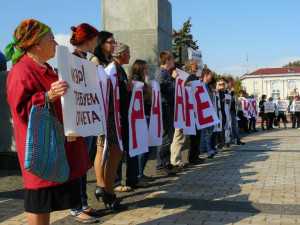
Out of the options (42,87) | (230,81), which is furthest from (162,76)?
(230,81)

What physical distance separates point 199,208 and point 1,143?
4737 millimetres

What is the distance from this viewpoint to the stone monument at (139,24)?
11.1 m

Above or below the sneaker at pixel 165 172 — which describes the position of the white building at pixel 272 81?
above

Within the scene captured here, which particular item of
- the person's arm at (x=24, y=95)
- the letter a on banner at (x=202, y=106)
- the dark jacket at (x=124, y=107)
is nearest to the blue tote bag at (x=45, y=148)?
the person's arm at (x=24, y=95)

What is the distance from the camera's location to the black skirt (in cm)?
346

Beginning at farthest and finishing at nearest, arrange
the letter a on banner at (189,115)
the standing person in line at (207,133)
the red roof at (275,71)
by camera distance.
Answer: the red roof at (275,71) → the standing person in line at (207,133) → the letter a on banner at (189,115)

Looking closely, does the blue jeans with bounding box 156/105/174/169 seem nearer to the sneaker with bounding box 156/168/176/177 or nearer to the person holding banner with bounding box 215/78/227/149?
the sneaker with bounding box 156/168/176/177

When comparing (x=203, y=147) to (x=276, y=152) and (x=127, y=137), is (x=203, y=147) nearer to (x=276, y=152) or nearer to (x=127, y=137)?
(x=276, y=152)

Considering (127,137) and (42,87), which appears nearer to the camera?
(42,87)

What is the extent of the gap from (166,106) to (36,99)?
5.27 meters

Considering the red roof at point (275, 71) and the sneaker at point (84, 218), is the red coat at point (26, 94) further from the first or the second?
the red roof at point (275, 71)

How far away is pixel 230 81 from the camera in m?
14.5

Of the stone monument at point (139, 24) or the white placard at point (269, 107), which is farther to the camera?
the white placard at point (269, 107)

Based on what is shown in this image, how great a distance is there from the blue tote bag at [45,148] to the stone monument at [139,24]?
7.72m
